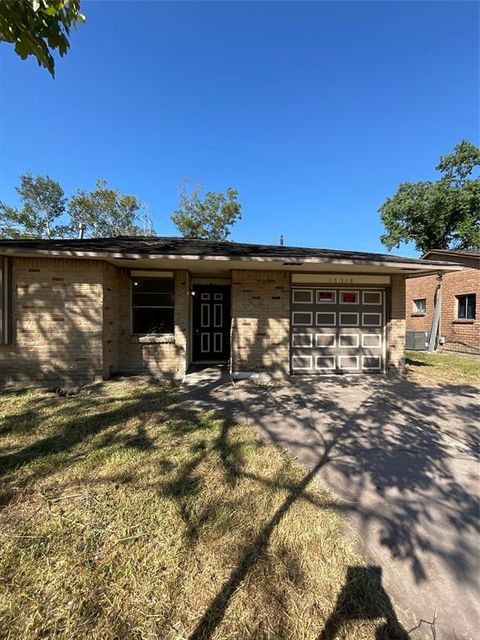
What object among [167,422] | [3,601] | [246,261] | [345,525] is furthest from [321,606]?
[246,261]

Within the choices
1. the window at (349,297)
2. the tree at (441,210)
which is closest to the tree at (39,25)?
the window at (349,297)

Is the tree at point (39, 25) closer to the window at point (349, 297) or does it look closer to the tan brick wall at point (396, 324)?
the window at point (349, 297)

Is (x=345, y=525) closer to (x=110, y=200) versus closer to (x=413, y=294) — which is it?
(x=413, y=294)

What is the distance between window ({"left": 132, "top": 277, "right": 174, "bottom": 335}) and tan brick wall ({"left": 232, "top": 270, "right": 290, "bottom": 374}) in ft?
5.70

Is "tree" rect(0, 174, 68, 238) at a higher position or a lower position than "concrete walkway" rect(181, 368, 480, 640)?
higher

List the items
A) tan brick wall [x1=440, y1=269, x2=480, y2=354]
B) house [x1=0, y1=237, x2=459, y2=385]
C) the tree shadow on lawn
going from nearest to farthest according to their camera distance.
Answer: the tree shadow on lawn
house [x1=0, y1=237, x2=459, y2=385]
tan brick wall [x1=440, y1=269, x2=480, y2=354]

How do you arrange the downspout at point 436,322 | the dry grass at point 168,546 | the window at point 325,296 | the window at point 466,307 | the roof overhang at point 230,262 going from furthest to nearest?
the downspout at point 436,322 → the window at point 466,307 → the window at point 325,296 → the roof overhang at point 230,262 → the dry grass at point 168,546

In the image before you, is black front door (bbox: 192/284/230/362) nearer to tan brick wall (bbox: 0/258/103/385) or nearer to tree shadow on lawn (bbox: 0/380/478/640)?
tan brick wall (bbox: 0/258/103/385)

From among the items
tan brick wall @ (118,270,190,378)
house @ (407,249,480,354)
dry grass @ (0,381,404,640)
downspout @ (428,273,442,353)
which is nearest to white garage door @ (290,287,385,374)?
tan brick wall @ (118,270,190,378)

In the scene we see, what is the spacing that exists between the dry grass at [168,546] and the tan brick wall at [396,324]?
6.13 metres

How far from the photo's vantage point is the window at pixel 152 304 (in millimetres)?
7828

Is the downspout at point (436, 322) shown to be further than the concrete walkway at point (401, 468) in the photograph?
Yes

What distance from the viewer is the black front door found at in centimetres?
948

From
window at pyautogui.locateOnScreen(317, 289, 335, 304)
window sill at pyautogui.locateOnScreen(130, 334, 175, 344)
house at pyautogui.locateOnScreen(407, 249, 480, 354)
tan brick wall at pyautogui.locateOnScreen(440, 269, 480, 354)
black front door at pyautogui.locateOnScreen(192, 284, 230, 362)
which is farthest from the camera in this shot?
house at pyautogui.locateOnScreen(407, 249, 480, 354)
